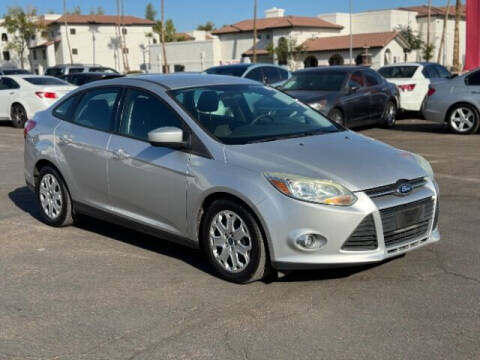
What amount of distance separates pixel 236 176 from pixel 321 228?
2.43 ft

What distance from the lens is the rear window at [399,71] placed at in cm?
1808

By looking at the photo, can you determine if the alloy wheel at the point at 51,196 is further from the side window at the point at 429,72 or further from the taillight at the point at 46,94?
the side window at the point at 429,72

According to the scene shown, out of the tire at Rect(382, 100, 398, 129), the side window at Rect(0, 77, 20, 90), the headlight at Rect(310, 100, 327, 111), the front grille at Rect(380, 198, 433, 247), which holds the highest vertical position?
the side window at Rect(0, 77, 20, 90)

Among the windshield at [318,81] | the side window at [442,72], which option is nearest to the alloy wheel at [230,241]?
the windshield at [318,81]

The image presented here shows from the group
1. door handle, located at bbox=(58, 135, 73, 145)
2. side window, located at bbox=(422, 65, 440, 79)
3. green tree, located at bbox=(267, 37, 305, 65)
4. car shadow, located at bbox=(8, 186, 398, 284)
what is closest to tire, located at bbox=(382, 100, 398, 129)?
side window, located at bbox=(422, 65, 440, 79)

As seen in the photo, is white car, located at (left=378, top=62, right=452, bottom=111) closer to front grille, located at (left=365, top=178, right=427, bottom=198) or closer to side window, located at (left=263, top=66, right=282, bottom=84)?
side window, located at (left=263, top=66, right=282, bottom=84)

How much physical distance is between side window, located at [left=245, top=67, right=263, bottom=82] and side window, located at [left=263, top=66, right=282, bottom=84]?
0.25 meters

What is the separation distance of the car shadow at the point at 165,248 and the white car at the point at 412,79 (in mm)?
11906

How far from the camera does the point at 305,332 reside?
13.1 ft

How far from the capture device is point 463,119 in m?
13.8

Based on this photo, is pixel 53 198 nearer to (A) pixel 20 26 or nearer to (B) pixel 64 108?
(B) pixel 64 108

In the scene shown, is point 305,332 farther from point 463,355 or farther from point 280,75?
point 280,75

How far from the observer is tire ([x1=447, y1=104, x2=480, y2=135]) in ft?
44.9

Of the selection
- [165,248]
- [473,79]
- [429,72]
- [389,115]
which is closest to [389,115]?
A: [389,115]
